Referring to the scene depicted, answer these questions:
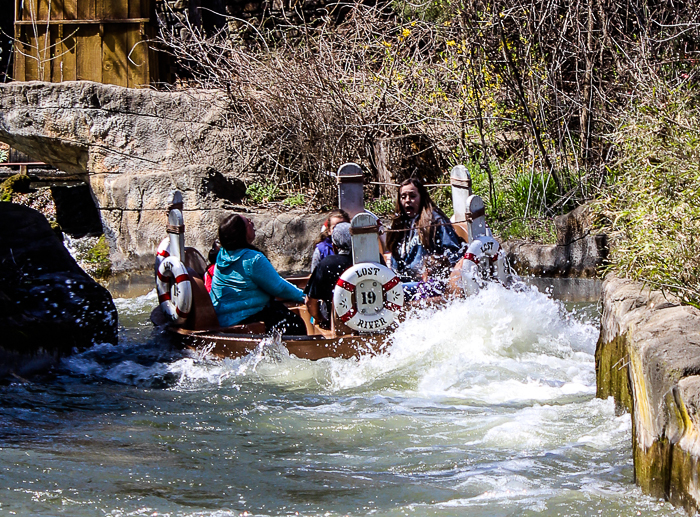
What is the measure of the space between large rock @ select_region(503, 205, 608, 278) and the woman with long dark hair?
2.56 metres

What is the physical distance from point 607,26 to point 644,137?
3873 mm

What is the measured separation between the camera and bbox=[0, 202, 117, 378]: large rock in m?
6.36

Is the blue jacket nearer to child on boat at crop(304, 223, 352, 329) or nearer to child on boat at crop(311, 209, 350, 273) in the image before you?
child on boat at crop(304, 223, 352, 329)

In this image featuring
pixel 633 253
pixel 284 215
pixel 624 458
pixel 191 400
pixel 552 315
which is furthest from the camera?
pixel 284 215

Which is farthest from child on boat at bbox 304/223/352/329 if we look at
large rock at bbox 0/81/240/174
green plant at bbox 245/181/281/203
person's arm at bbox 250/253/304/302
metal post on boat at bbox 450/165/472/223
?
large rock at bbox 0/81/240/174

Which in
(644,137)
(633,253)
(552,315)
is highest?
(644,137)

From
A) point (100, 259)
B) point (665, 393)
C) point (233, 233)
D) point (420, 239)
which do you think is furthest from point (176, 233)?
point (100, 259)

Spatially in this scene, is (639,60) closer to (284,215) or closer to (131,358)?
(284,215)

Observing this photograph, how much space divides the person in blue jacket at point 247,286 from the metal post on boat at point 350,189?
0.94 m

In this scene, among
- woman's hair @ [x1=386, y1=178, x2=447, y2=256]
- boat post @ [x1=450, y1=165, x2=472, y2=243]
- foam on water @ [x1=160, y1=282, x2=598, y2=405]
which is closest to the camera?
foam on water @ [x1=160, y1=282, x2=598, y2=405]

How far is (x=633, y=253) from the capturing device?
15.3 feet

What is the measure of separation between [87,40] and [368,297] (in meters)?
9.60

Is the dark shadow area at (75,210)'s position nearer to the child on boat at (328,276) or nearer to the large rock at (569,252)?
the large rock at (569,252)

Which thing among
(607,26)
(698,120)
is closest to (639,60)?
(607,26)
